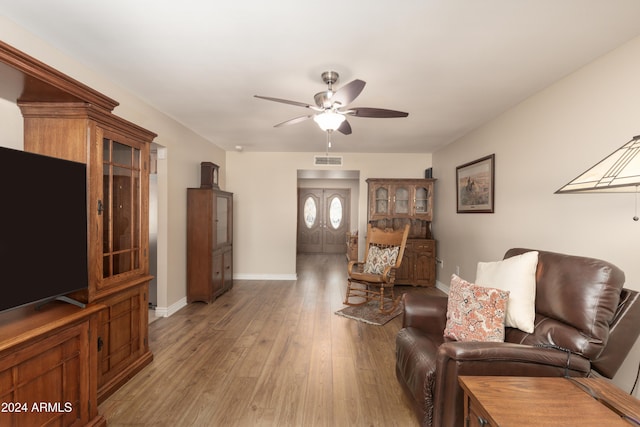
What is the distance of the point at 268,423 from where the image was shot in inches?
68.7

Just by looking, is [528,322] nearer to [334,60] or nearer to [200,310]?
[334,60]

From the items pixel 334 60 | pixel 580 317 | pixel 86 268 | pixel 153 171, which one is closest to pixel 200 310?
pixel 153 171

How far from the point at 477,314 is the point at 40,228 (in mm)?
2498

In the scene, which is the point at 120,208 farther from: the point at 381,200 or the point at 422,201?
the point at 422,201

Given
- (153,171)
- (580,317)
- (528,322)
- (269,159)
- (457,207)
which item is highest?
(269,159)

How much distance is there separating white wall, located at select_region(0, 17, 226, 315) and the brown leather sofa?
3.07m

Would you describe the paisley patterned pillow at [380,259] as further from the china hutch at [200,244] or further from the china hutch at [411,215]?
the china hutch at [200,244]

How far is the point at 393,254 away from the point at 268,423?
270 centimetres

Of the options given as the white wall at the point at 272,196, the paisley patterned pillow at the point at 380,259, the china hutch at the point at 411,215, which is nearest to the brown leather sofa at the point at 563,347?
the paisley patterned pillow at the point at 380,259

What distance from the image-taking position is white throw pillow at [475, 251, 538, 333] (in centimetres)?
171

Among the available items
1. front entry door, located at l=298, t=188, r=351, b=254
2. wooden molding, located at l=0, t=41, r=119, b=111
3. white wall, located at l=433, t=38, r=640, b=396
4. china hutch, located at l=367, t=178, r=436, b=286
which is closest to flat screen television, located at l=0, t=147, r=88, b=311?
wooden molding, located at l=0, t=41, r=119, b=111

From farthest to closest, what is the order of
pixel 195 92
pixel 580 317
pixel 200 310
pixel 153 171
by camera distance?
pixel 200 310 → pixel 153 171 → pixel 195 92 → pixel 580 317

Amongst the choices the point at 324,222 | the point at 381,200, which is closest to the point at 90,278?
the point at 381,200

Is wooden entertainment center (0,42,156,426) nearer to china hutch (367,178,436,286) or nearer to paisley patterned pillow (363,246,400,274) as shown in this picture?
paisley patterned pillow (363,246,400,274)
